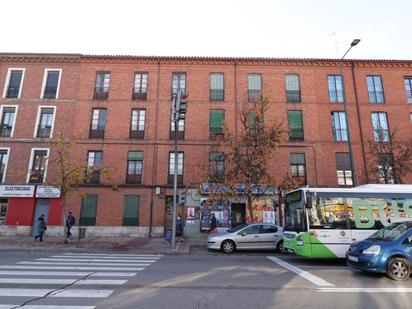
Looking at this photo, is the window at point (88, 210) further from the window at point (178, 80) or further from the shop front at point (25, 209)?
the window at point (178, 80)

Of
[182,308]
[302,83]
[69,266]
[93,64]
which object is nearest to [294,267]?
[182,308]

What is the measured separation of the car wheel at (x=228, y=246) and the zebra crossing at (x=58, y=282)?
533cm

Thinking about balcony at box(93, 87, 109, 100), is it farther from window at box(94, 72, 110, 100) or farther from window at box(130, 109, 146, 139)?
window at box(130, 109, 146, 139)

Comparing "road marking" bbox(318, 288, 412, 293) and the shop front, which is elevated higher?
the shop front

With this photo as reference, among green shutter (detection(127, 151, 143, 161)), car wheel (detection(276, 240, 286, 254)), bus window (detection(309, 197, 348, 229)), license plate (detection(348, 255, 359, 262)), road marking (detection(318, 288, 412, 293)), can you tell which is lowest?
road marking (detection(318, 288, 412, 293))

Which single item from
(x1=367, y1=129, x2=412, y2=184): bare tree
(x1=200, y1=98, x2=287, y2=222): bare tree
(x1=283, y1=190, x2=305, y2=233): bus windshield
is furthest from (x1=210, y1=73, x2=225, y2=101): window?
(x1=283, y1=190, x2=305, y2=233): bus windshield

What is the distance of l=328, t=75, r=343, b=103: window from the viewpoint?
23625 mm

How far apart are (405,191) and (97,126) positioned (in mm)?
20749

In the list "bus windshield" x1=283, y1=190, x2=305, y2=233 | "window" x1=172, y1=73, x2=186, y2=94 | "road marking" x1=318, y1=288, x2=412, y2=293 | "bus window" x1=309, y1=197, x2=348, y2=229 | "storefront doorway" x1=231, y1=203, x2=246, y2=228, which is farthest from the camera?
"window" x1=172, y1=73, x2=186, y2=94

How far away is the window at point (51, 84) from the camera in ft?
76.2

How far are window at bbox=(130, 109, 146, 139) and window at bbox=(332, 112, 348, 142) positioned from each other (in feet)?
51.7

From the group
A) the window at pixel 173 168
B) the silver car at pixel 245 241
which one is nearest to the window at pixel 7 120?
the window at pixel 173 168

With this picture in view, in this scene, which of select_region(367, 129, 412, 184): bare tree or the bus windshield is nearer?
the bus windshield

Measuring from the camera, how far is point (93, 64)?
23.9m
